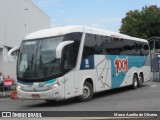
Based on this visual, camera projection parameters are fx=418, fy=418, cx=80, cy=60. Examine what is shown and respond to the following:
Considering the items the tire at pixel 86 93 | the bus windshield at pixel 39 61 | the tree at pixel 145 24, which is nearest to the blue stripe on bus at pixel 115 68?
the tire at pixel 86 93

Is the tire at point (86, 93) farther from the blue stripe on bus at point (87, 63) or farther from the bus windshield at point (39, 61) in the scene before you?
the bus windshield at point (39, 61)

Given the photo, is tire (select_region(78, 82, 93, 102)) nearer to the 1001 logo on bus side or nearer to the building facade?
the 1001 logo on bus side

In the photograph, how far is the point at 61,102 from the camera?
19.2 meters

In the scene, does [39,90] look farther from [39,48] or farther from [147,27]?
[147,27]

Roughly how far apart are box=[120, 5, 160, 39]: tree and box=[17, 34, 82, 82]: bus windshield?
53.2m

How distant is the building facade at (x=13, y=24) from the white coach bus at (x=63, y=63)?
1684 cm

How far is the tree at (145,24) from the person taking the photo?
232ft

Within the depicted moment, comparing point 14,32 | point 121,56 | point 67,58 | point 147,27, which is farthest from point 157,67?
point 147,27

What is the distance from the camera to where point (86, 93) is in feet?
61.2

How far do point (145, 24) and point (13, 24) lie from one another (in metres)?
37.2

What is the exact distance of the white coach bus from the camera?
1683cm

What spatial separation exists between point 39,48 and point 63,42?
1.22 meters

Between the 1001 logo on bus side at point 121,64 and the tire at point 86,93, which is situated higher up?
the 1001 logo on bus side at point 121,64

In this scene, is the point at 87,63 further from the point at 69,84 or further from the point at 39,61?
the point at 39,61
